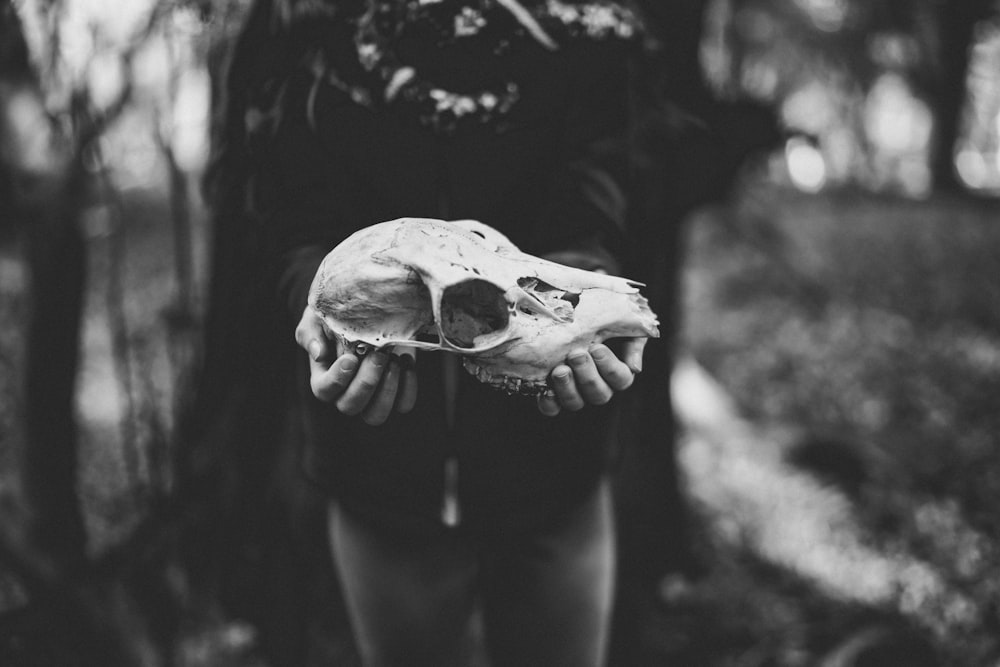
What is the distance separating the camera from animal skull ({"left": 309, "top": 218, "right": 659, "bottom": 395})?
1085 mm

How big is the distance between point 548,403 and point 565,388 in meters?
0.05

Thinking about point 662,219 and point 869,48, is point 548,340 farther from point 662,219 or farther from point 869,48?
point 869,48

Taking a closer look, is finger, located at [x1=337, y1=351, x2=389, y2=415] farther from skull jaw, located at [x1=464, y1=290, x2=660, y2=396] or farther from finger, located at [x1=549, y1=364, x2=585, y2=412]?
finger, located at [x1=549, y1=364, x2=585, y2=412]

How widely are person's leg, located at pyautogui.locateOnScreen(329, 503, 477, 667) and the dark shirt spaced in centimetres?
8

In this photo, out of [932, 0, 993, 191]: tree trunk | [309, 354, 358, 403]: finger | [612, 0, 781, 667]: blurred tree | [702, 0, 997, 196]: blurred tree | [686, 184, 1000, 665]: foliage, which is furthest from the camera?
[932, 0, 993, 191]: tree trunk

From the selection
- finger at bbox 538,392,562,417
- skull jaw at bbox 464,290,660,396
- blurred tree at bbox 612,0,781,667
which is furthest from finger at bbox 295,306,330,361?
blurred tree at bbox 612,0,781,667

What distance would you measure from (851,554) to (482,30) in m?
2.70

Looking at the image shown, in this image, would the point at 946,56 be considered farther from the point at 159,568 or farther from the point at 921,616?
the point at 159,568

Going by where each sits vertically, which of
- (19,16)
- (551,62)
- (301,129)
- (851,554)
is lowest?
(851,554)

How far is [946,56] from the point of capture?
32.1ft

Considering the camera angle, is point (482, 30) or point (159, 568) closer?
point (482, 30)

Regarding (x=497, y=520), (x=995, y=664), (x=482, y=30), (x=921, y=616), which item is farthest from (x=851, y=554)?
(x=482, y=30)

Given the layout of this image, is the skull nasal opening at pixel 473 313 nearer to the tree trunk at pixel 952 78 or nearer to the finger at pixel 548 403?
the finger at pixel 548 403

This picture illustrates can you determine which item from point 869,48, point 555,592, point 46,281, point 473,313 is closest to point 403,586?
point 555,592
